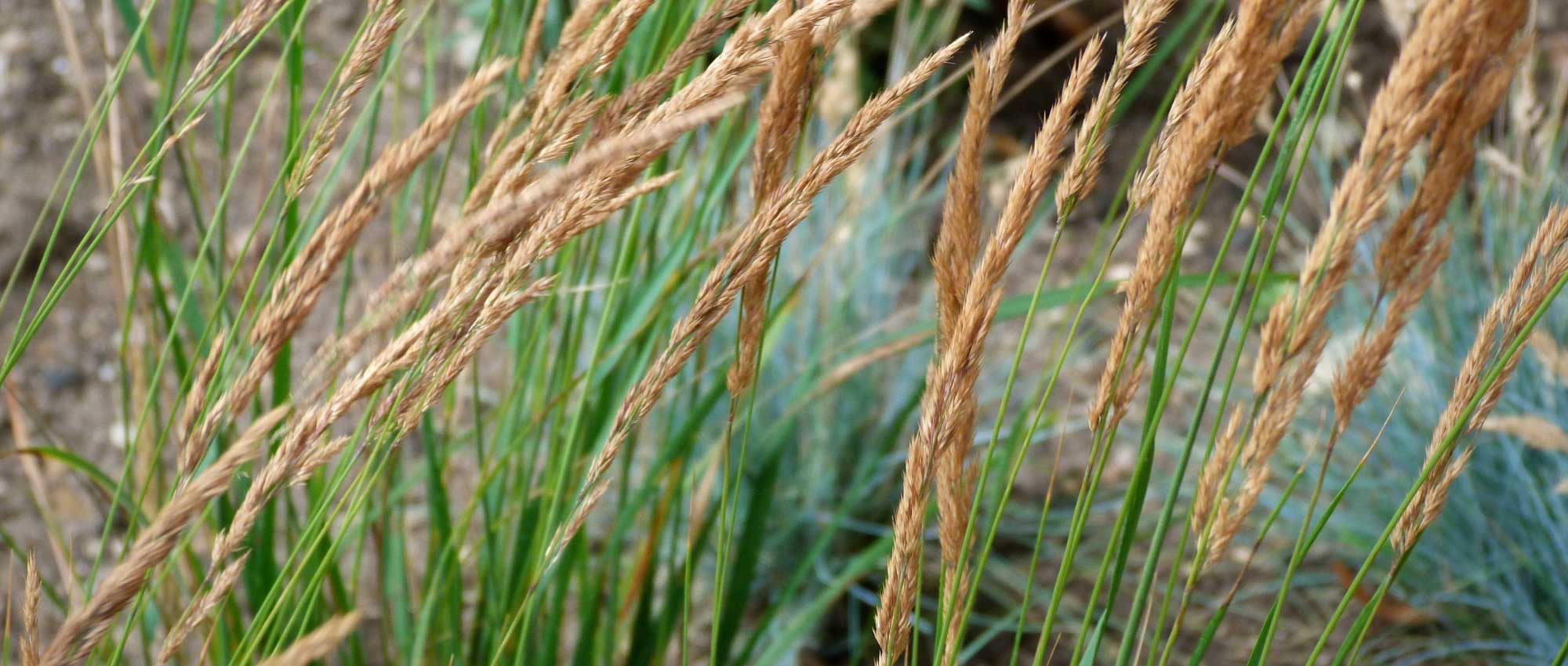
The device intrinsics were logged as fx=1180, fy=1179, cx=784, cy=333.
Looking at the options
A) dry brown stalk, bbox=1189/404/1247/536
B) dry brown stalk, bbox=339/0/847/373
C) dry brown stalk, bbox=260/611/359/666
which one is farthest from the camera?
dry brown stalk, bbox=1189/404/1247/536

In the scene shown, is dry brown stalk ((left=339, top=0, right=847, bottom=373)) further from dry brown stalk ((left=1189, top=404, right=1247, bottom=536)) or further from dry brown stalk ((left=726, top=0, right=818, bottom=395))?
dry brown stalk ((left=1189, top=404, right=1247, bottom=536))

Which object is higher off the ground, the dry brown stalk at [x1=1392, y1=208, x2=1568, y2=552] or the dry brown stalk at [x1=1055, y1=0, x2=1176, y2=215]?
the dry brown stalk at [x1=1055, y1=0, x2=1176, y2=215]

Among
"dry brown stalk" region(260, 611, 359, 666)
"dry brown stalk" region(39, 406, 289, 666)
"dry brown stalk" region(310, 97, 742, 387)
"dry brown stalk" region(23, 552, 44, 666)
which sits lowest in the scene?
"dry brown stalk" region(23, 552, 44, 666)

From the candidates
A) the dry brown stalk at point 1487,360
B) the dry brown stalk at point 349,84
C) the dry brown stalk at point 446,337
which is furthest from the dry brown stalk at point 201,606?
the dry brown stalk at point 1487,360

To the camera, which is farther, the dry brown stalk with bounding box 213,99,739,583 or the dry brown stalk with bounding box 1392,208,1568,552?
the dry brown stalk with bounding box 1392,208,1568,552

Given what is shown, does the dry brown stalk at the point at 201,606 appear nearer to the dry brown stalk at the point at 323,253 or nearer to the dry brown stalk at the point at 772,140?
the dry brown stalk at the point at 323,253

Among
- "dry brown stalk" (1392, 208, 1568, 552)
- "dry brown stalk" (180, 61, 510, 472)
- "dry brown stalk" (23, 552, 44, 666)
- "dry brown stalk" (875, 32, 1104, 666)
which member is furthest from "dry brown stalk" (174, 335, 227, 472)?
"dry brown stalk" (1392, 208, 1568, 552)
